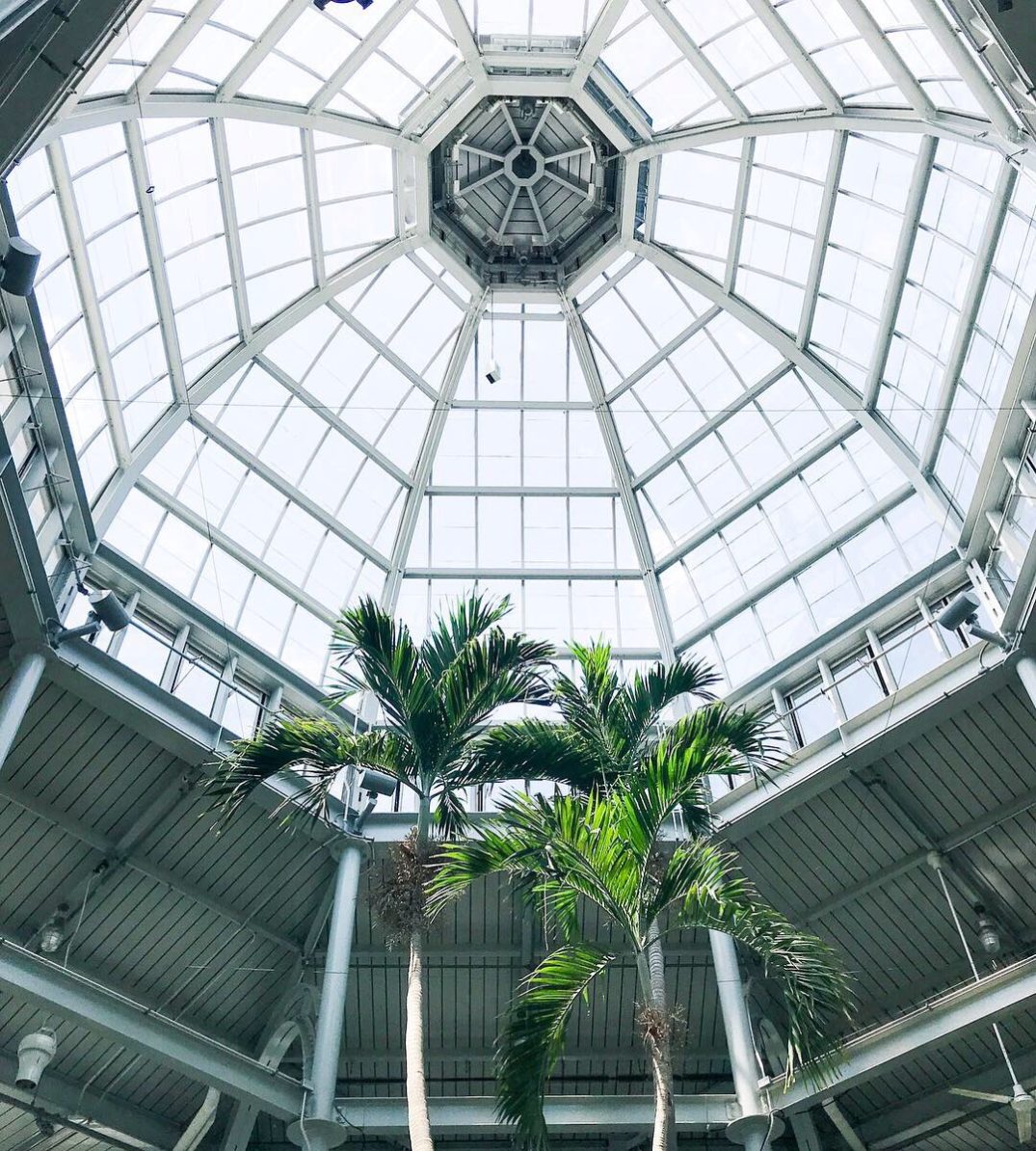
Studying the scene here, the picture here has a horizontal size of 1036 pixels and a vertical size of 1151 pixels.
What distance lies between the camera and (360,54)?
18.0 m

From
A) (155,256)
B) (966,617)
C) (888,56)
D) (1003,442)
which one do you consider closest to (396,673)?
(966,617)

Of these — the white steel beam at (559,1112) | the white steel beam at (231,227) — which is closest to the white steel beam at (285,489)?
the white steel beam at (231,227)

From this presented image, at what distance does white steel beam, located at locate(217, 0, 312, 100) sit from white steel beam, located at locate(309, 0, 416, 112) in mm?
1383

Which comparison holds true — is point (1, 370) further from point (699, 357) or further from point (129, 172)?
point (699, 357)

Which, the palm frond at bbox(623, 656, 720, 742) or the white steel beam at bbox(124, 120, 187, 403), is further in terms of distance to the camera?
the white steel beam at bbox(124, 120, 187, 403)

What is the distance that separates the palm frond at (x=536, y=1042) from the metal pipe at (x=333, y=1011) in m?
4.74

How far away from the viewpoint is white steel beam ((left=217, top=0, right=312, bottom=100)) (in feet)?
54.0

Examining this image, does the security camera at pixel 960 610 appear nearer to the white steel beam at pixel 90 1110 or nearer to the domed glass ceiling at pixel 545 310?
the domed glass ceiling at pixel 545 310

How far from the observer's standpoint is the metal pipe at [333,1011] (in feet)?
44.4

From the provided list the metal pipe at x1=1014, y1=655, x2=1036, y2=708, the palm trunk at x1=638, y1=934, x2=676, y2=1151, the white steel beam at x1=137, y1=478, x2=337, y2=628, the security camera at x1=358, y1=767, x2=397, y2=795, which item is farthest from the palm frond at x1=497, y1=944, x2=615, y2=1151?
the white steel beam at x1=137, y1=478, x2=337, y2=628

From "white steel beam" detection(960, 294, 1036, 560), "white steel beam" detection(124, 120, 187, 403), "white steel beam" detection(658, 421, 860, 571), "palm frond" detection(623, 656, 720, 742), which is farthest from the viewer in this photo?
"white steel beam" detection(658, 421, 860, 571)

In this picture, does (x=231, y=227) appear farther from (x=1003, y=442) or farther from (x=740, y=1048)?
(x=740, y=1048)

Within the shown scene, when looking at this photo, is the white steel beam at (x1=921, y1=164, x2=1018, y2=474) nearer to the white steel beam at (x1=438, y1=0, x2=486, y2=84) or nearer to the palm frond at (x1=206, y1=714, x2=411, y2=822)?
the white steel beam at (x1=438, y1=0, x2=486, y2=84)

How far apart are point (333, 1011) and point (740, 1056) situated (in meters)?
5.44
